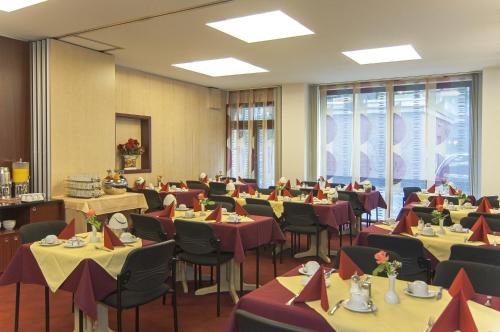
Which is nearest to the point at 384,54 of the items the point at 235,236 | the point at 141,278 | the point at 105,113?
the point at 235,236

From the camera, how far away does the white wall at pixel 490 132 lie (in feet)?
26.0

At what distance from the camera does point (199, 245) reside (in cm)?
430

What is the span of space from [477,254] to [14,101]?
607 centimetres

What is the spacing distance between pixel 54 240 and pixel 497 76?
779 centimetres

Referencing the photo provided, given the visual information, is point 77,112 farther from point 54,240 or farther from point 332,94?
point 332,94

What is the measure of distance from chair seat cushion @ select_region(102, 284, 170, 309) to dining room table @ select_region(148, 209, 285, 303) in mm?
1129

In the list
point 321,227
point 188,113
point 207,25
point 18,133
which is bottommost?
point 321,227

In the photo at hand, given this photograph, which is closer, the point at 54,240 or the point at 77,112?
the point at 54,240

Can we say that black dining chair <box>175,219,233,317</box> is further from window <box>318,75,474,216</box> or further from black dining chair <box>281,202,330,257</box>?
window <box>318,75,474,216</box>

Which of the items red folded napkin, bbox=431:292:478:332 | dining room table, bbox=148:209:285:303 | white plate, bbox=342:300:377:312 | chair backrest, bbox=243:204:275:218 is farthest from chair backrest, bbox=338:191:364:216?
red folded napkin, bbox=431:292:478:332

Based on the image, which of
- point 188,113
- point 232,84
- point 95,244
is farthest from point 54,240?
point 232,84

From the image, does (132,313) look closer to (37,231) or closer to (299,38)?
(37,231)

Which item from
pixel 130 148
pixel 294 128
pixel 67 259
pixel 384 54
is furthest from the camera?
pixel 294 128

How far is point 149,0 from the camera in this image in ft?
15.3
